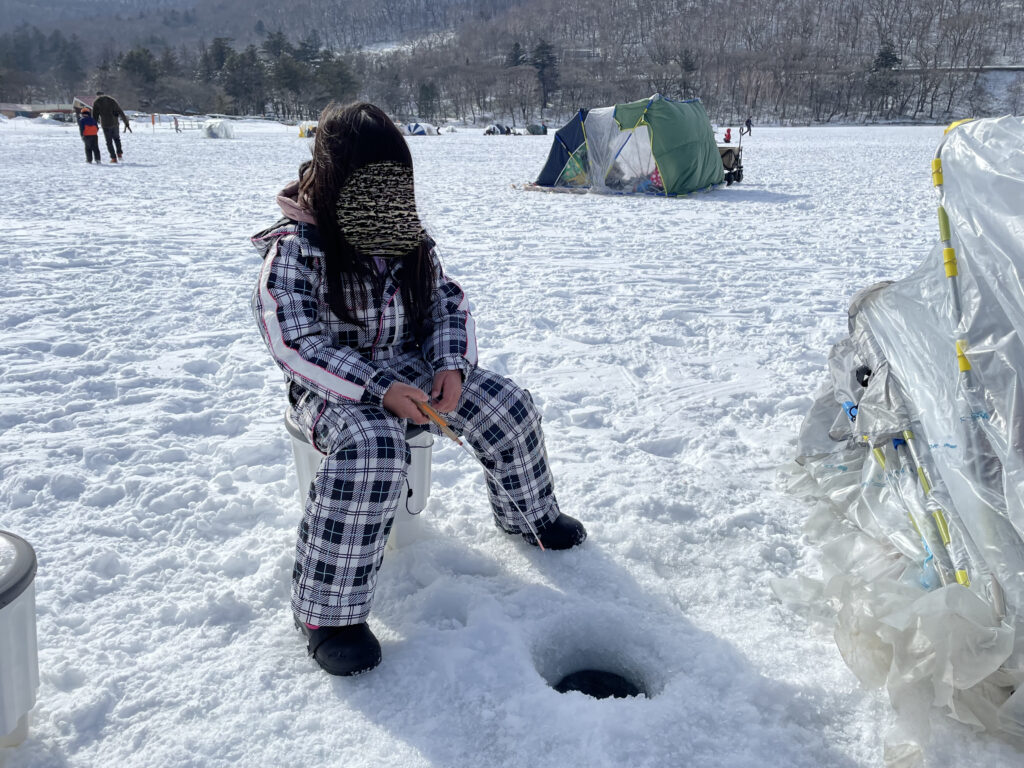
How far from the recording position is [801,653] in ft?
6.22

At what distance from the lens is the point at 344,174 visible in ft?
6.14

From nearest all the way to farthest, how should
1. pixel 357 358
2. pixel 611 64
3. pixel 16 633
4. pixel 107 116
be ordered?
1. pixel 16 633
2. pixel 357 358
3. pixel 107 116
4. pixel 611 64

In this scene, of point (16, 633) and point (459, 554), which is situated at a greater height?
point (16, 633)

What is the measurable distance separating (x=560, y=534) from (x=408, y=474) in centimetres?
51

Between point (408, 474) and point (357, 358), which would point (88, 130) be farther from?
point (357, 358)

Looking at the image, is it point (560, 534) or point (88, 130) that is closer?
point (560, 534)

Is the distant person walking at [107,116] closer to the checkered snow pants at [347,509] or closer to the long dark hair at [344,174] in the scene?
the long dark hair at [344,174]

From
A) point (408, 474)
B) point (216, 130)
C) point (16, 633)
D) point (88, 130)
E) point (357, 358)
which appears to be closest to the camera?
point (16, 633)

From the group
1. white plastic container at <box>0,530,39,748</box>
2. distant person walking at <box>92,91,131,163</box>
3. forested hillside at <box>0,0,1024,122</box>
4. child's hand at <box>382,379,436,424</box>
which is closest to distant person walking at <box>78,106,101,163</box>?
distant person walking at <box>92,91,131,163</box>

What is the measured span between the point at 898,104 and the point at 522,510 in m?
82.4

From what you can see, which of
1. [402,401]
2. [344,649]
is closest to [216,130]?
[402,401]

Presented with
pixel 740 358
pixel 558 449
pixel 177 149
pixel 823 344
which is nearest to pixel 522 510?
pixel 558 449

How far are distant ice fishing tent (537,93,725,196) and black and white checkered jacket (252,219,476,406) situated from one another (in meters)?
10.7

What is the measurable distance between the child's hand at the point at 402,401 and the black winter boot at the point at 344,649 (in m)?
0.54
